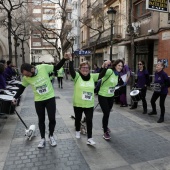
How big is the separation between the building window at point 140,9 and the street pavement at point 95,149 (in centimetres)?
1087

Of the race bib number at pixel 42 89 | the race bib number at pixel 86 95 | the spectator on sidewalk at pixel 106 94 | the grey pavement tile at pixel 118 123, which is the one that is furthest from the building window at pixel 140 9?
the race bib number at pixel 42 89

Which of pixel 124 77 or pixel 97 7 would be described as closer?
pixel 124 77

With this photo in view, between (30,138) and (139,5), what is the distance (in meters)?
14.2

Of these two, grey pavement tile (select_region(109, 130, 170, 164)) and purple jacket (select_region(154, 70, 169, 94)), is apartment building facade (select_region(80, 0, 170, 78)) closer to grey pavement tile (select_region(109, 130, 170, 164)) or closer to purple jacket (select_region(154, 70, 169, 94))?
purple jacket (select_region(154, 70, 169, 94))

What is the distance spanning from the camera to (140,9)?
1669cm

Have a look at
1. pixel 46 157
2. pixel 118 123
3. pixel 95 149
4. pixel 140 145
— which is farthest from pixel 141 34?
pixel 46 157

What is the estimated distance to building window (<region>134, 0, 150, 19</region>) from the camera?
16.0 m

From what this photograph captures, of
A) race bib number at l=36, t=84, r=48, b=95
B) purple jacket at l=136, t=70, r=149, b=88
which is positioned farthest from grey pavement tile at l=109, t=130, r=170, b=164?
purple jacket at l=136, t=70, r=149, b=88

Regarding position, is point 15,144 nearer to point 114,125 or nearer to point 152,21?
point 114,125

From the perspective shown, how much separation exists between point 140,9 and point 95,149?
14.0m

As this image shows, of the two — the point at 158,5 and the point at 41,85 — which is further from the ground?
the point at 158,5

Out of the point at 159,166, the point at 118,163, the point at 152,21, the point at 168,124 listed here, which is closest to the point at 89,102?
the point at 118,163

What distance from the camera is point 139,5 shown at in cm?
1688

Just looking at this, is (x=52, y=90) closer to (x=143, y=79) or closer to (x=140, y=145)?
(x=140, y=145)
